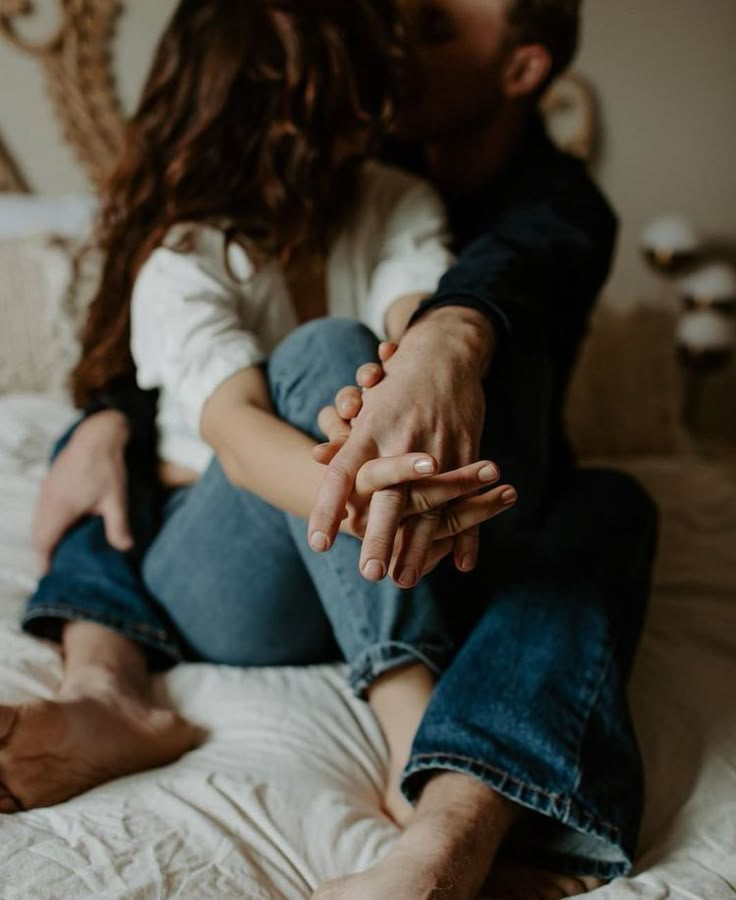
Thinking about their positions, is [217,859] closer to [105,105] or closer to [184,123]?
[184,123]

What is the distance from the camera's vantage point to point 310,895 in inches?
25.8

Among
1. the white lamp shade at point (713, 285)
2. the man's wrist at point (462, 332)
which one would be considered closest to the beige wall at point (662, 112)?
the white lamp shade at point (713, 285)

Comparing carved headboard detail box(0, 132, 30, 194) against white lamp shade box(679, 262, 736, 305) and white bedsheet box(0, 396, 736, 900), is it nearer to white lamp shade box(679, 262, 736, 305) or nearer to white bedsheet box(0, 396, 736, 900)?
white bedsheet box(0, 396, 736, 900)

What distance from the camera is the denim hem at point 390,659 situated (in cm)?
79

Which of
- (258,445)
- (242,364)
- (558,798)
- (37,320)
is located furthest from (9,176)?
(558,798)

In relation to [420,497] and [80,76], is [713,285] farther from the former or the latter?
[420,497]

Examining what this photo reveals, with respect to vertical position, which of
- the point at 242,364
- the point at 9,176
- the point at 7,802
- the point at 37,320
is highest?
the point at 9,176

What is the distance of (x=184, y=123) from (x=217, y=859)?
83 centimetres

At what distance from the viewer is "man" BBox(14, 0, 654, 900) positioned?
672mm

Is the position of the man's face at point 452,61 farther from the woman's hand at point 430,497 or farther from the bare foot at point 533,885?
the bare foot at point 533,885

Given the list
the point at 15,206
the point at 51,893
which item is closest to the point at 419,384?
the point at 51,893

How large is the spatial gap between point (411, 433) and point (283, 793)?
1.04ft

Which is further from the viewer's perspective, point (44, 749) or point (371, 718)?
point (371, 718)

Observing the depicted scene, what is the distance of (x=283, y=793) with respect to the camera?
29.2 inches
